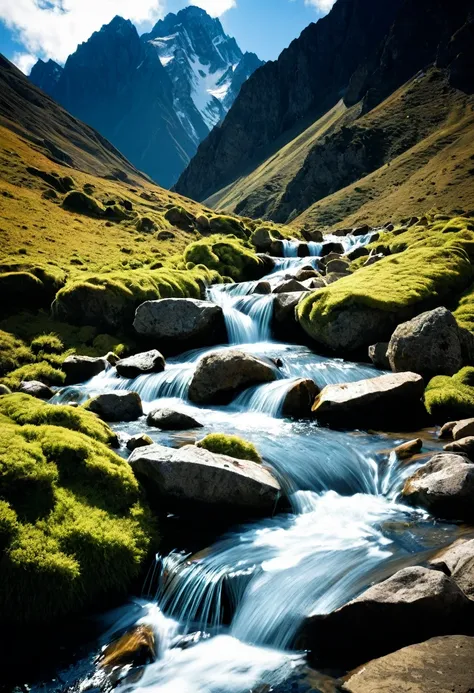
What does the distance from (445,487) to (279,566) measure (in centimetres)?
477

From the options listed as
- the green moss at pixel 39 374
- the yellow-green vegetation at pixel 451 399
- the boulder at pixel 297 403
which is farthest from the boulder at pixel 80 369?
the yellow-green vegetation at pixel 451 399

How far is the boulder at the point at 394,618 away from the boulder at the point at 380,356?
16309 millimetres

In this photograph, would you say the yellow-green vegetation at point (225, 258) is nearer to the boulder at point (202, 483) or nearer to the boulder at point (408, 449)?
the boulder at point (408, 449)

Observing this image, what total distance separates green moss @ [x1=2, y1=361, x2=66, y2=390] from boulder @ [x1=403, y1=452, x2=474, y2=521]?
1966 cm

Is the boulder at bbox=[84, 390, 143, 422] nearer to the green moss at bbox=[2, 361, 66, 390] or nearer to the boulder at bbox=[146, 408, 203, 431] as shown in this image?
the boulder at bbox=[146, 408, 203, 431]

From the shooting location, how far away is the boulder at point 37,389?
23397 mm

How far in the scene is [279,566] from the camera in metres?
10.7

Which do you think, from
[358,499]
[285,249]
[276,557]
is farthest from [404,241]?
[276,557]

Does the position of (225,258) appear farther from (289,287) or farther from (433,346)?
(433,346)

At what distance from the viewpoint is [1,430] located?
1181 centimetres

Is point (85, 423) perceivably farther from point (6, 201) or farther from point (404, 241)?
point (6, 201)

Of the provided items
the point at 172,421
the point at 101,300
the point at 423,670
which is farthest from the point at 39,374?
the point at 423,670

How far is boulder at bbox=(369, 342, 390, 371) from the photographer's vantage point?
78.8 ft

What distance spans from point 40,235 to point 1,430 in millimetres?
46435
